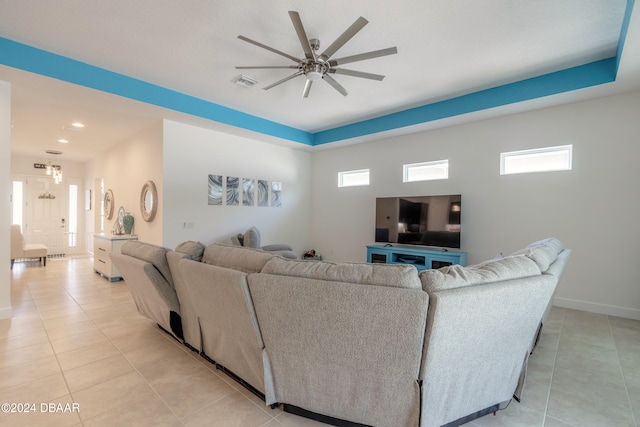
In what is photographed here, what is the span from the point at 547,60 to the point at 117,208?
7.57 meters

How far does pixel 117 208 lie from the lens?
6227mm

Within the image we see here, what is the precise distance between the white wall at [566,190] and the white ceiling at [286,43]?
1.31 ft

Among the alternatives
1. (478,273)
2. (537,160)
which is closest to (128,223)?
(478,273)

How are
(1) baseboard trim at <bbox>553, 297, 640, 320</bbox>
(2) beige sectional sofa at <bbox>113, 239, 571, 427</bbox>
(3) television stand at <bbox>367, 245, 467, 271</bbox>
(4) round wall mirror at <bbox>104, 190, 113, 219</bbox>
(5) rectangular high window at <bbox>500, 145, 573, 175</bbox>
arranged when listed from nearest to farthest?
(2) beige sectional sofa at <bbox>113, 239, 571, 427</bbox>, (1) baseboard trim at <bbox>553, 297, 640, 320</bbox>, (5) rectangular high window at <bbox>500, 145, 573, 175</bbox>, (3) television stand at <bbox>367, 245, 467, 271</bbox>, (4) round wall mirror at <bbox>104, 190, 113, 219</bbox>

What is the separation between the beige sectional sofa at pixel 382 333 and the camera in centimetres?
136

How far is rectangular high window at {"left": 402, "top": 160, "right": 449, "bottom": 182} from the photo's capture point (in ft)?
16.2

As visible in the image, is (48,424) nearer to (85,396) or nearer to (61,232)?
(85,396)

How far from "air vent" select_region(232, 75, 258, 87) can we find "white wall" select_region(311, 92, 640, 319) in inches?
114

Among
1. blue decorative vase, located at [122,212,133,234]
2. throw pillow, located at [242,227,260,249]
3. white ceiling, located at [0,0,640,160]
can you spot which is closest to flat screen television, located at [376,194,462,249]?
white ceiling, located at [0,0,640,160]

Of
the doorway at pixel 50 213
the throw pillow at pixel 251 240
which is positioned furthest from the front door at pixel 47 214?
the throw pillow at pixel 251 240

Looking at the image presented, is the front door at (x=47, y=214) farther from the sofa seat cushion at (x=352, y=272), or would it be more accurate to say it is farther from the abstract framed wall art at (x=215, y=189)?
the sofa seat cushion at (x=352, y=272)

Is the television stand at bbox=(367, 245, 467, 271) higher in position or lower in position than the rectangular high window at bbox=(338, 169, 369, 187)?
lower

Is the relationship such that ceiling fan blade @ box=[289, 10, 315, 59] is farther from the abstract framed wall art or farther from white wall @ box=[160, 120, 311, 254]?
the abstract framed wall art

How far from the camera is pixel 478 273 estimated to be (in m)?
1.52
